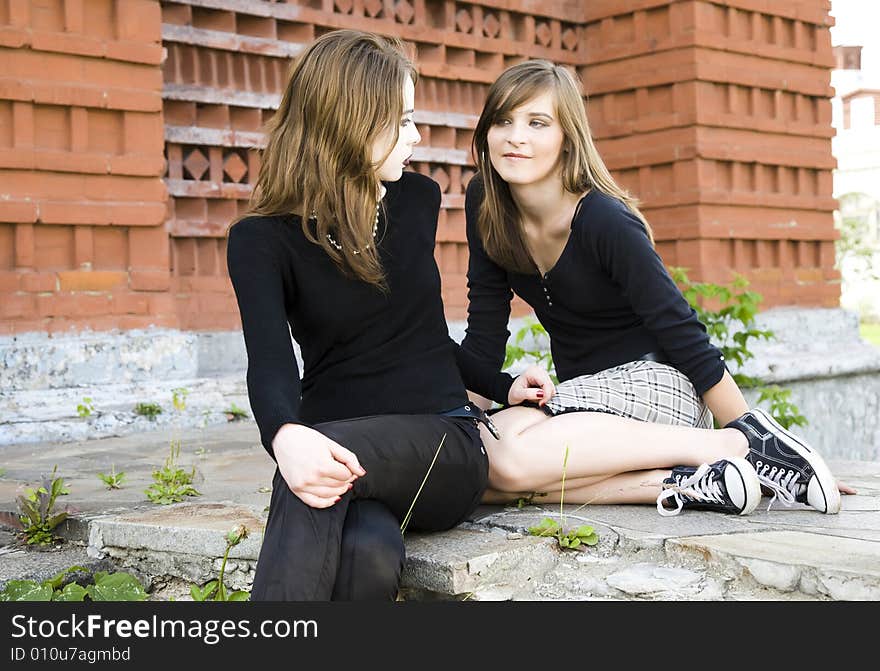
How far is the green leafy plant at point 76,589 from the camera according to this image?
2.55 metres

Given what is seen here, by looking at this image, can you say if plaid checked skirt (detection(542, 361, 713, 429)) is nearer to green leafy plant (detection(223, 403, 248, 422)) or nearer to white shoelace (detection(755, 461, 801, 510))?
white shoelace (detection(755, 461, 801, 510))

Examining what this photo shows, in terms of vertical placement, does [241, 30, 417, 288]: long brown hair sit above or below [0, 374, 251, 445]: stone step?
above

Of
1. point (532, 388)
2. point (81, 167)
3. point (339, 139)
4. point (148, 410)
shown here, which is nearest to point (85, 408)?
point (148, 410)

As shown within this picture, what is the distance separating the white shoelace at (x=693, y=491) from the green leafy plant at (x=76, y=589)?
1.32 m

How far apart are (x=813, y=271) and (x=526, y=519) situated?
5.92 metres

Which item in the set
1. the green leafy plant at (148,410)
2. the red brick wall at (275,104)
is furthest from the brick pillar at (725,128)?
the green leafy plant at (148,410)

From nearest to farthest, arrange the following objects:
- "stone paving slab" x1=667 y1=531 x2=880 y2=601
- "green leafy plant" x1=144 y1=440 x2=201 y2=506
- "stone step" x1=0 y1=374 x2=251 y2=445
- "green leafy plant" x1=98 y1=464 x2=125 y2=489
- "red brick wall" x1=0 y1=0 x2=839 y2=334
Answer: "stone paving slab" x1=667 y1=531 x2=880 y2=601
"green leafy plant" x1=144 y1=440 x2=201 y2=506
"green leafy plant" x1=98 y1=464 x2=125 y2=489
"stone step" x1=0 y1=374 x2=251 y2=445
"red brick wall" x1=0 y1=0 x2=839 y2=334

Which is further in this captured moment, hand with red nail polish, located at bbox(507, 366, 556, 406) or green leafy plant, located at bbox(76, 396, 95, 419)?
green leafy plant, located at bbox(76, 396, 95, 419)

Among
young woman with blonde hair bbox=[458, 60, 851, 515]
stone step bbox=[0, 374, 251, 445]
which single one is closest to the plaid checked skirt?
young woman with blonde hair bbox=[458, 60, 851, 515]

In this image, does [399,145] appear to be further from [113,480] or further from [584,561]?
[113,480]

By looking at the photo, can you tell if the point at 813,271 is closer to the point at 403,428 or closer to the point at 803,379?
the point at 803,379

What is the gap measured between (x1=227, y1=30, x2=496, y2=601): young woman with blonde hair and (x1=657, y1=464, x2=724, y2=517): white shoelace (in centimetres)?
54

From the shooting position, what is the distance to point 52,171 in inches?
196

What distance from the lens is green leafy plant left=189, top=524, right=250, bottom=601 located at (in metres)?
2.55
